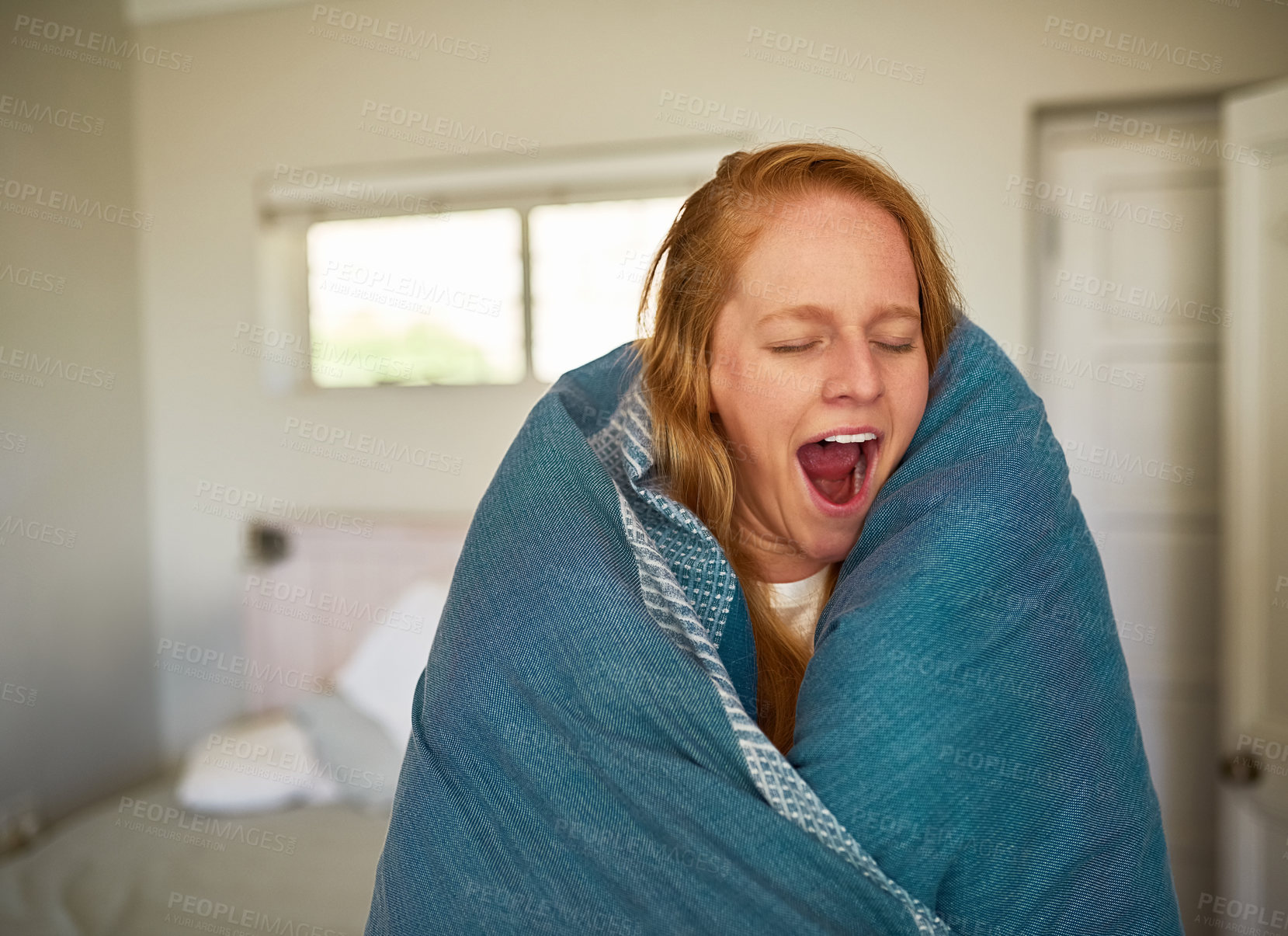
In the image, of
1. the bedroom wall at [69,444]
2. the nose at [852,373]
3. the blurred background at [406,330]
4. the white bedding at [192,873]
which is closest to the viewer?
the nose at [852,373]

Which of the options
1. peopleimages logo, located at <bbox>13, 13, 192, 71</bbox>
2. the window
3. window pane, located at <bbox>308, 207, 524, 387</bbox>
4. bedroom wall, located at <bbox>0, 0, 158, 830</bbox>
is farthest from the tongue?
peopleimages logo, located at <bbox>13, 13, 192, 71</bbox>

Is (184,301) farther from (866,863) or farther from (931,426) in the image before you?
(866,863)

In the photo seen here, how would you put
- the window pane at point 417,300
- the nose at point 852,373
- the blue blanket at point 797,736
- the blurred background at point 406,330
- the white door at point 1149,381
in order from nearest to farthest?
the blue blanket at point 797,736 → the nose at point 852,373 → the blurred background at point 406,330 → the white door at point 1149,381 → the window pane at point 417,300

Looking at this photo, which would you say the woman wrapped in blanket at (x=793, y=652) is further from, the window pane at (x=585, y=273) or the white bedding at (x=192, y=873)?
the window pane at (x=585, y=273)

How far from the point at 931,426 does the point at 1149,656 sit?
2.01m

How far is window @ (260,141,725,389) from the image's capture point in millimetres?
2939

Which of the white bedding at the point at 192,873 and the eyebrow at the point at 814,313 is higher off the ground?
the eyebrow at the point at 814,313

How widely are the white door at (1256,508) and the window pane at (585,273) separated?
157cm

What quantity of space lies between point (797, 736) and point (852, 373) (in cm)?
39

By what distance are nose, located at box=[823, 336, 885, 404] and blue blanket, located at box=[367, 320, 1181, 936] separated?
9 cm

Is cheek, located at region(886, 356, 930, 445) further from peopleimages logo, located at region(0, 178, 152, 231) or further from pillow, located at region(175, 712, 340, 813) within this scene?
peopleimages logo, located at region(0, 178, 152, 231)

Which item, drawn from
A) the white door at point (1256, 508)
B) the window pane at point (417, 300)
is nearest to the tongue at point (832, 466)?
the white door at point (1256, 508)

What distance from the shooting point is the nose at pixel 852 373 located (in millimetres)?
973

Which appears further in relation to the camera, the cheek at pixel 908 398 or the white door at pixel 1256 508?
the white door at pixel 1256 508
